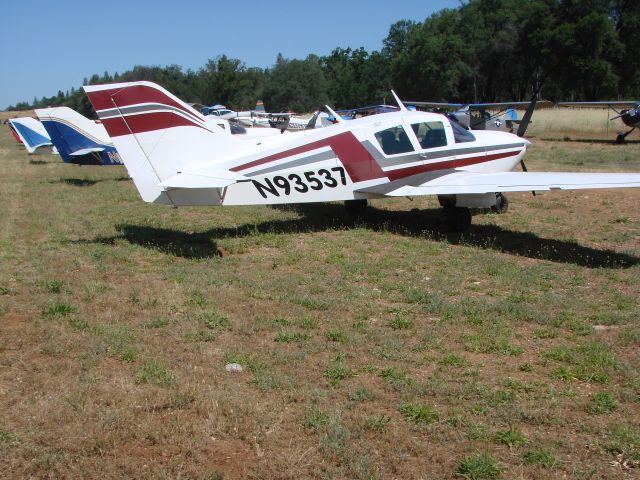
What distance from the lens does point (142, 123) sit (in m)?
8.38

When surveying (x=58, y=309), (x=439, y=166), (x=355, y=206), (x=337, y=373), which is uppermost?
(x=439, y=166)

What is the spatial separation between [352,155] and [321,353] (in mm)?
5172

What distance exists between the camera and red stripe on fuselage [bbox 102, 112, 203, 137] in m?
8.25

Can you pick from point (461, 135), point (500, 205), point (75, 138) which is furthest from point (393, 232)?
point (75, 138)

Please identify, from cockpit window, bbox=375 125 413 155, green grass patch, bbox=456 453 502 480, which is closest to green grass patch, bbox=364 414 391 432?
green grass patch, bbox=456 453 502 480

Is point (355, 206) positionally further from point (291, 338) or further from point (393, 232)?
point (291, 338)

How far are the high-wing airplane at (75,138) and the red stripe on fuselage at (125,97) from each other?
10.1m

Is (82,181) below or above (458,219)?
above

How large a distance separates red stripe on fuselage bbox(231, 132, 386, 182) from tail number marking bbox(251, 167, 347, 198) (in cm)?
20

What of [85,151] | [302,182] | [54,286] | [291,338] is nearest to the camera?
[291,338]

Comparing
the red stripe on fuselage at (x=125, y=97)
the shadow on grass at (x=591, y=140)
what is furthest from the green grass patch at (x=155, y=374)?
the shadow on grass at (x=591, y=140)

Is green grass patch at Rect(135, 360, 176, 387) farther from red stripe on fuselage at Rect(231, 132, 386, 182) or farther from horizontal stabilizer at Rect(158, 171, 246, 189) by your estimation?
red stripe on fuselage at Rect(231, 132, 386, 182)

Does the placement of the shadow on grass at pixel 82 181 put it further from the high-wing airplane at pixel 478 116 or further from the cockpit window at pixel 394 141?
the high-wing airplane at pixel 478 116

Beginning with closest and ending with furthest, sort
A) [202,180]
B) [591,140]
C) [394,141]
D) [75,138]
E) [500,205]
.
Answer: [202,180] < [394,141] < [500,205] < [75,138] < [591,140]
